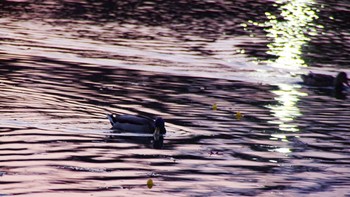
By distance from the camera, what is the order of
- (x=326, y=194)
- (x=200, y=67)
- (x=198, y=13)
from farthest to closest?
1. (x=198, y=13)
2. (x=200, y=67)
3. (x=326, y=194)

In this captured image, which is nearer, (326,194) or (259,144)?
(326,194)

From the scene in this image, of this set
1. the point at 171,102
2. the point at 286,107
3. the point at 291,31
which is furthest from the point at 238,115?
the point at 291,31

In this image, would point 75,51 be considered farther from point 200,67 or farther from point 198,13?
point 198,13

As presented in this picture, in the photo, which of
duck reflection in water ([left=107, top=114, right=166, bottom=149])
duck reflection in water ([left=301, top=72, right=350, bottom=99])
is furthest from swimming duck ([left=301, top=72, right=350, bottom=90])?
duck reflection in water ([left=107, top=114, right=166, bottom=149])

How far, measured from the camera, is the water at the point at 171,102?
23.2 m

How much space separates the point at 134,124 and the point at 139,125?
148 mm

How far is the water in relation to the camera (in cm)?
2316

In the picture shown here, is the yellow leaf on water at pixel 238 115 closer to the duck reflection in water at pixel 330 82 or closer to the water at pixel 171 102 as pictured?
the water at pixel 171 102

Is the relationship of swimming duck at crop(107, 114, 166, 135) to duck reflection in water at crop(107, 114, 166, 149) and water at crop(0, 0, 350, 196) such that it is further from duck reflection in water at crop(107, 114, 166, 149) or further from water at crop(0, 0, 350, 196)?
water at crop(0, 0, 350, 196)

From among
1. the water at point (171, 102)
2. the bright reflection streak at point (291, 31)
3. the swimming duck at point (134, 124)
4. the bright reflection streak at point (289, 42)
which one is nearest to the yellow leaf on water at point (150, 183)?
the water at point (171, 102)

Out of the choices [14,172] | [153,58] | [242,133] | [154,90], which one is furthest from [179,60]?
[14,172]

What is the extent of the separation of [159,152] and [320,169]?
13.1ft

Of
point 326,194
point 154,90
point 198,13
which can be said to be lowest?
point 198,13

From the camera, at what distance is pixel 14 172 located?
22.5m
